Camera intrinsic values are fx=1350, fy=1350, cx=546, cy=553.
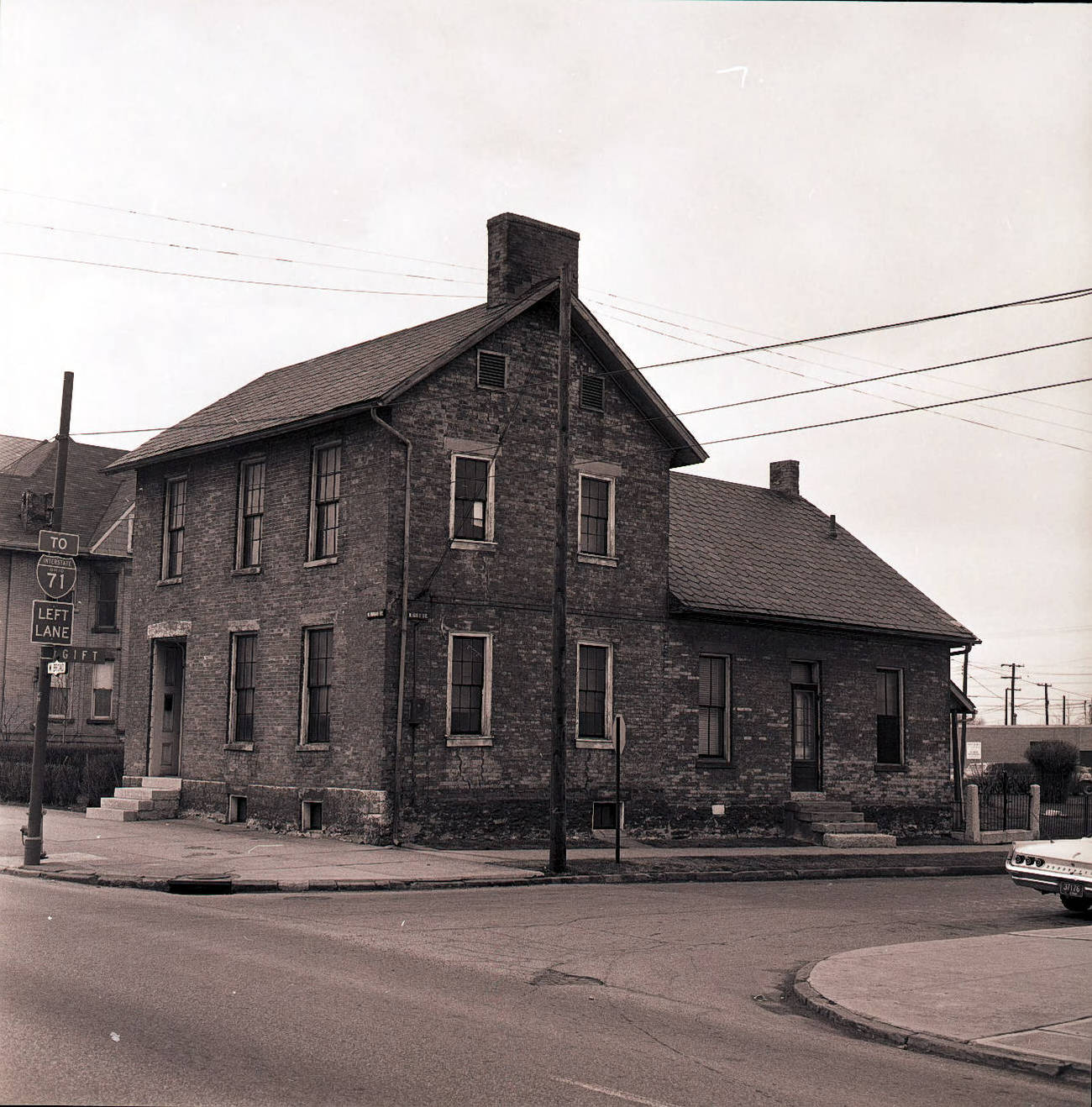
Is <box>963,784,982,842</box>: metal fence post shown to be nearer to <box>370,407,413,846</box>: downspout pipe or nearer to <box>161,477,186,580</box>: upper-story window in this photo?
<box>370,407,413,846</box>: downspout pipe

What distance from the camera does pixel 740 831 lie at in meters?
27.4

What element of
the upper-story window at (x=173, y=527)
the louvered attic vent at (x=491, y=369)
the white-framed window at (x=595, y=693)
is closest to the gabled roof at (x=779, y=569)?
the white-framed window at (x=595, y=693)

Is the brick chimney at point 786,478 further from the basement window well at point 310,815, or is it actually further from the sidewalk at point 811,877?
A: the basement window well at point 310,815

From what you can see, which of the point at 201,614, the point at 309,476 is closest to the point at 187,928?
the point at 309,476

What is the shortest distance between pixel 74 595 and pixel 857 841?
1070 inches

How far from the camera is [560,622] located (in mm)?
20766

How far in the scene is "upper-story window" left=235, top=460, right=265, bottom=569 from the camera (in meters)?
25.8

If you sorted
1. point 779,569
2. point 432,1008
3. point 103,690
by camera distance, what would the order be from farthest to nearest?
point 103,690
point 779,569
point 432,1008

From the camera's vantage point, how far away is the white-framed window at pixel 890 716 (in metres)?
30.7

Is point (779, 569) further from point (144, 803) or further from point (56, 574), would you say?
point (56, 574)

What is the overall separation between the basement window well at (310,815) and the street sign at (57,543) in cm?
692

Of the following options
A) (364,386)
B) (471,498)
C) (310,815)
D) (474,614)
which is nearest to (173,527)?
(364,386)

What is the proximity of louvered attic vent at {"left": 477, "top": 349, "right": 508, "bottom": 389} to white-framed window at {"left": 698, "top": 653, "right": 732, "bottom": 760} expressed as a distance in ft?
23.4

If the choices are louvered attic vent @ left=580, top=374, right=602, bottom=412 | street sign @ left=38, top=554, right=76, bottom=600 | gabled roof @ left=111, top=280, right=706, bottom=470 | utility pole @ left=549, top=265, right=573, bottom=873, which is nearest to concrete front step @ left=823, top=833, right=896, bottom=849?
gabled roof @ left=111, top=280, right=706, bottom=470
